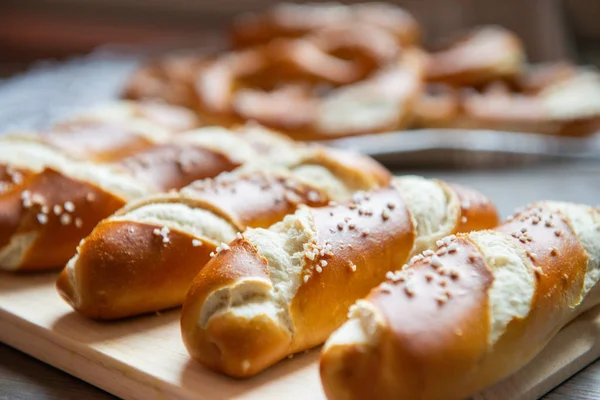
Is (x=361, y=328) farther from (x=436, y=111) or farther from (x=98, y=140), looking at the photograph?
(x=436, y=111)

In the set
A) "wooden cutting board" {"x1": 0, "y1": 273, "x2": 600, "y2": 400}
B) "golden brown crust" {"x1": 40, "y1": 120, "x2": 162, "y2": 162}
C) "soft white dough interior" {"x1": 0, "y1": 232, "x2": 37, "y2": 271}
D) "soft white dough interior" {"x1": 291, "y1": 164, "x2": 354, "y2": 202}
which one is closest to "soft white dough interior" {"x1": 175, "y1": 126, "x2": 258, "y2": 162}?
"golden brown crust" {"x1": 40, "y1": 120, "x2": 162, "y2": 162}

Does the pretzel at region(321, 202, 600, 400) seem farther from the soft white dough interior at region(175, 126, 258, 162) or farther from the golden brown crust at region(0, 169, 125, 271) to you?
the soft white dough interior at region(175, 126, 258, 162)

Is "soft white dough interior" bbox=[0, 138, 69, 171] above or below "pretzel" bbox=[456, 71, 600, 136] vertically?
above

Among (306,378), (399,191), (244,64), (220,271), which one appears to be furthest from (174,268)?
(244,64)

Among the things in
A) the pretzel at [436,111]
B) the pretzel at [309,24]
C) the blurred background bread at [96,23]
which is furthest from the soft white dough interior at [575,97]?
the blurred background bread at [96,23]

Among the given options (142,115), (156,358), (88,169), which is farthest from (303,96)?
(156,358)

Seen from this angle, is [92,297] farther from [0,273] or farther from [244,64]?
[244,64]
